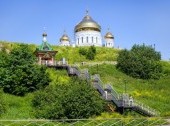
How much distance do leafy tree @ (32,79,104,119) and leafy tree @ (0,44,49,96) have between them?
4.02 metres

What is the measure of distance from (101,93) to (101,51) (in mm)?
26435

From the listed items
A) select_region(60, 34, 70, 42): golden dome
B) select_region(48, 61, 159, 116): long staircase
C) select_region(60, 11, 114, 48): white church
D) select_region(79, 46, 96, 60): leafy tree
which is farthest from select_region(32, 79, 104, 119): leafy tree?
select_region(60, 34, 70, 42): golden dome

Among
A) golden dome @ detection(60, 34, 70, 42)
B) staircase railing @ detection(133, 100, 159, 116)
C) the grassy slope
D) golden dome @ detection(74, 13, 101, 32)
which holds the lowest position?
staircase railing @ detection(133, 100, 159, 116)

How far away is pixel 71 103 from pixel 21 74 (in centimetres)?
816

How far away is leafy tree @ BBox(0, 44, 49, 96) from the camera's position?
42.4m

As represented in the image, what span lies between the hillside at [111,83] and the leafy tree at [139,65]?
3.37 ft

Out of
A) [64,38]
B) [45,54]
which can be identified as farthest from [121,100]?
[64,38]

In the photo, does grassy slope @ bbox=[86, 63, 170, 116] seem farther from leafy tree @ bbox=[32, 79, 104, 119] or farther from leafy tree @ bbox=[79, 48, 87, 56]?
leafy tree @ bbox=[79, 48, 87, 56]

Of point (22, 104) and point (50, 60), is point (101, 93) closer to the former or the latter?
point (22, 104)

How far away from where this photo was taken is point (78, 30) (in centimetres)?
8294

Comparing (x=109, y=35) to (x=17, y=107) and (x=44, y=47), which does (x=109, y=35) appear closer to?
(x=44, y=47)

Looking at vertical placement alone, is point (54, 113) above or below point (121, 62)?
below

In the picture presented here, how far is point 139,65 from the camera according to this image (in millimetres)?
57531

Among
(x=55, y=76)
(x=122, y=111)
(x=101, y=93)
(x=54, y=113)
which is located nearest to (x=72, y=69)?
(x=55, y=76)
